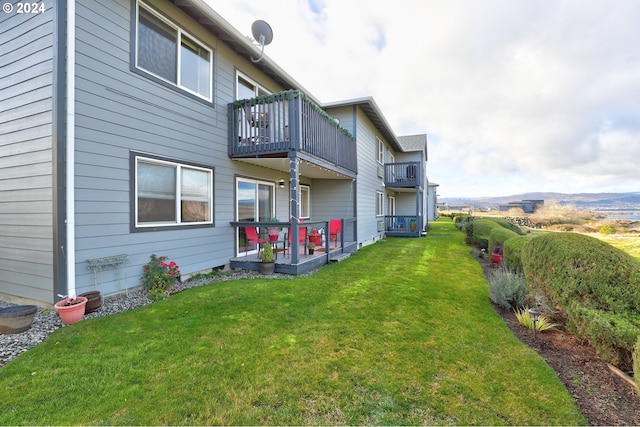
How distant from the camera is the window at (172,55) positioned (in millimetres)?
5230

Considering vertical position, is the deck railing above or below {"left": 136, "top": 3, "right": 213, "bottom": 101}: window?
below

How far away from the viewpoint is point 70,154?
4.14 m

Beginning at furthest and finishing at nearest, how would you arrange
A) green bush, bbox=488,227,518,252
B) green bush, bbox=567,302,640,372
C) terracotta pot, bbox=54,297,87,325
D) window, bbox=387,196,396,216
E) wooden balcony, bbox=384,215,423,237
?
1. window, bbox=387,196,396,216
2. wooden balcony, bbox=384,215,423,237
3. green bush, bbox=488,227,518,252
4. terracotta pot, bbox=54,297,87,325
5. green bush, bbox=567,302,640,372

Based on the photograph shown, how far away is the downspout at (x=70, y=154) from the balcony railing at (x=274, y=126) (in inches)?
129

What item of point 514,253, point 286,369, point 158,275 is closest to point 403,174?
point 514,253

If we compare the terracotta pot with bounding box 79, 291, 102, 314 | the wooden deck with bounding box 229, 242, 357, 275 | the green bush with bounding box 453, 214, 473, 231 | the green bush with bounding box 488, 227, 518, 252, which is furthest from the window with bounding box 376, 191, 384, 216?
the terracotta pot with bounding box 79, 291, 102, 314

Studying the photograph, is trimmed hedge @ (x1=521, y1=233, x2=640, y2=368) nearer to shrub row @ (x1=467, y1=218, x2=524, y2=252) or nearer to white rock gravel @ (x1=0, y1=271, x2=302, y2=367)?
shrub row @ (x1=467, y1=218, x2=524, y2=252)

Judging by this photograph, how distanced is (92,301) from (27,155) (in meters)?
2.58

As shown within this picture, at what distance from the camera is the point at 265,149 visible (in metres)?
6.74

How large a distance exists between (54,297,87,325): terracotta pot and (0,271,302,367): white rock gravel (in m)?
0.12

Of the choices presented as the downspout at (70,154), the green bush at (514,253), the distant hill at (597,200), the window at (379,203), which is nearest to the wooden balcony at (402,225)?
the window at (379,203)

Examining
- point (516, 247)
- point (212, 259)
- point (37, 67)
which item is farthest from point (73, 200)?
point (516, 247)

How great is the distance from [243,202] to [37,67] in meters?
4.54

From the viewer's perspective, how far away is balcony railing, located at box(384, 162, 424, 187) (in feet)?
53.2
